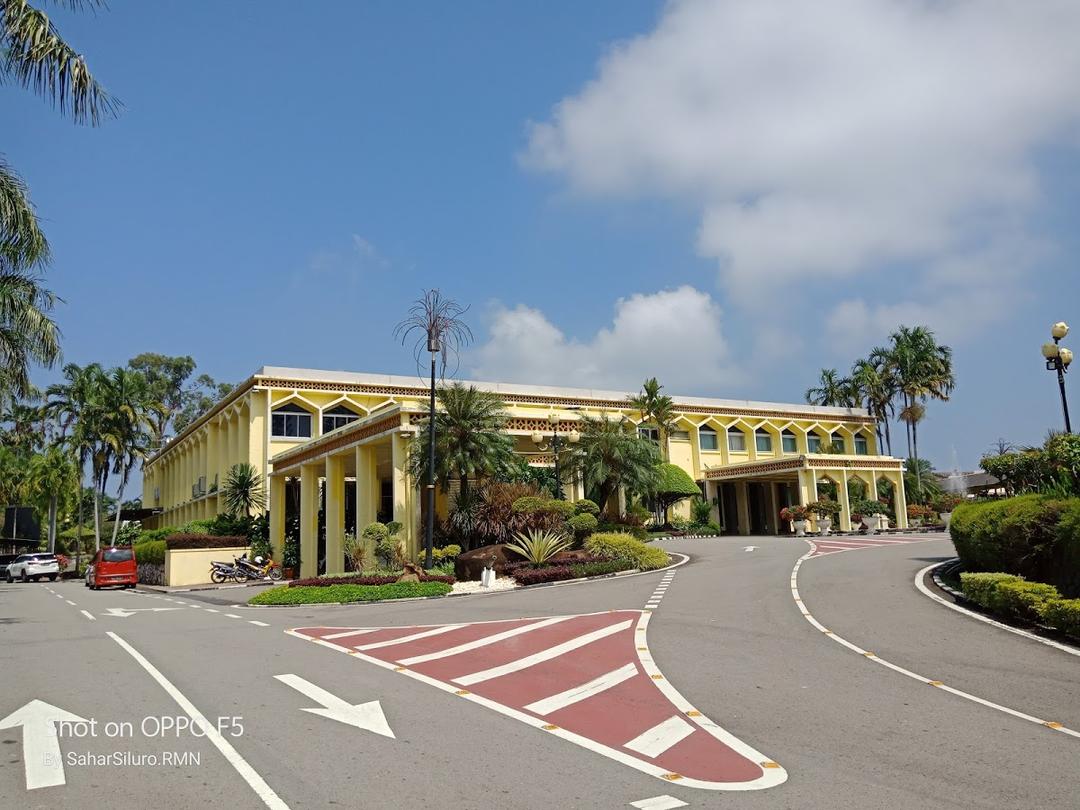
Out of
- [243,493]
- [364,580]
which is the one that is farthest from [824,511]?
[243,493]

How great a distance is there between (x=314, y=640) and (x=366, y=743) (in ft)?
22.9

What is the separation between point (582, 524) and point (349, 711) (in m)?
19.9

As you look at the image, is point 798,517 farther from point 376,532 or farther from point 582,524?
point 376,532

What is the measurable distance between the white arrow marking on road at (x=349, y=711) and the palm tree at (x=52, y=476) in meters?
59.8

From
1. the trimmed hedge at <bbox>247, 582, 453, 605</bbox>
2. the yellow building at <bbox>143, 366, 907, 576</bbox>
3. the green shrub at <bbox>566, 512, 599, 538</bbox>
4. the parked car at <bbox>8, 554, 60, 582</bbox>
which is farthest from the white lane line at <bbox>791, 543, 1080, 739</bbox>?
the parked car at <bbox>8, 554, 60, 582</bbox>

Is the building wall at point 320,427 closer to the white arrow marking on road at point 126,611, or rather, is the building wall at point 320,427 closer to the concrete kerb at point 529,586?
the concrete kerb at point 529,586

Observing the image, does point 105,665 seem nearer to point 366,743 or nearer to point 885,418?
point 366,743

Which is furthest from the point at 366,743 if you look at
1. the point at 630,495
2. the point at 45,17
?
the point at 630,495

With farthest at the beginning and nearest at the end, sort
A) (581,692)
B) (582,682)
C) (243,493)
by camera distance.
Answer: (243,493)
(582,682)
(581,692)

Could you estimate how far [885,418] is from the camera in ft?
194

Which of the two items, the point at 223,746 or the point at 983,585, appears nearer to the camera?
the point at 223,746

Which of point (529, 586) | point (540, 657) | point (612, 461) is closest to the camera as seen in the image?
point (540, 657)

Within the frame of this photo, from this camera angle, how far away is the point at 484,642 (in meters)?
12.2

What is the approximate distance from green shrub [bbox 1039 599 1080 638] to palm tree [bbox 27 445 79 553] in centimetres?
6337
